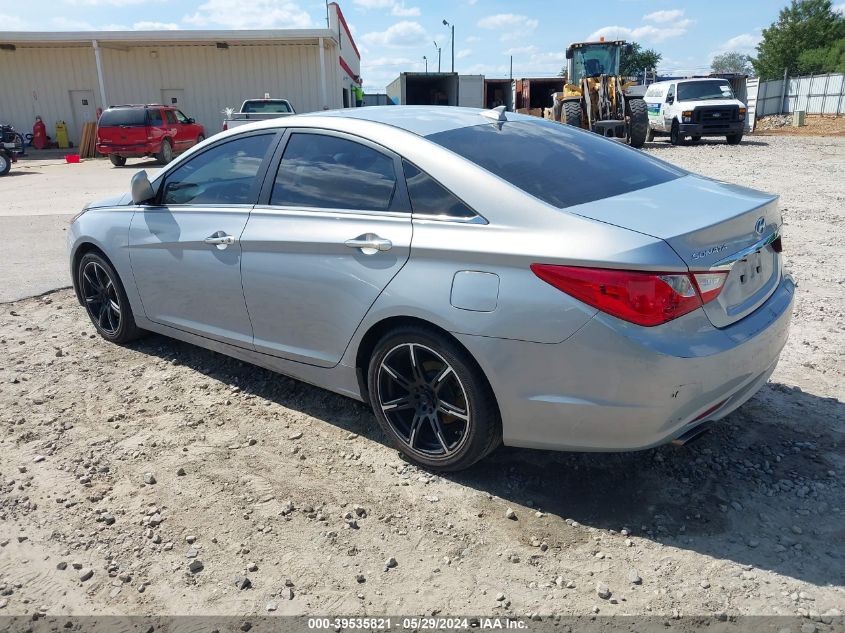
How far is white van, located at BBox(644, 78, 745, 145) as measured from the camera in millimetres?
22609

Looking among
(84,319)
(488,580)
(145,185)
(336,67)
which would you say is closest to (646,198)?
(488,580)

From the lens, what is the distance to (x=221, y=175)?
163 inches

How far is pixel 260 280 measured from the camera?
3697mm

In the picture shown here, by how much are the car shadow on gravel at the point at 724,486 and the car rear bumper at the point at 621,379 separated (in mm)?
377

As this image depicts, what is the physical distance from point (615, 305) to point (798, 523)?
125 centimetres

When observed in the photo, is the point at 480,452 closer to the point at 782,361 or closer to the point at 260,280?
the point at 260,280

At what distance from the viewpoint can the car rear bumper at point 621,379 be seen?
8.40ft

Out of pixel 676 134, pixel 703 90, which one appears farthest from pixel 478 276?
pixel 703 90

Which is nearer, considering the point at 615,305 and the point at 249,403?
the point at 615,305

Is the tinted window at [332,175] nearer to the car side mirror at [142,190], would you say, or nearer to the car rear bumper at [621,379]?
the car rear bumper at [621,379]

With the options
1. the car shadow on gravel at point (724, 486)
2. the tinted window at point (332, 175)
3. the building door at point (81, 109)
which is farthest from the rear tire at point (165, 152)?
the car shadow on gravel at point (724, 486)

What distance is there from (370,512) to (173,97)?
31572 millimetres

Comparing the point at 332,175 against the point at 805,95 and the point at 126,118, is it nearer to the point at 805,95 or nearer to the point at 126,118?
the point at 126,118

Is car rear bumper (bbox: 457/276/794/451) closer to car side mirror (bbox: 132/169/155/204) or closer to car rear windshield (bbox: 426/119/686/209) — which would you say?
car rear windshield (bbox: 426/119/686/209)
